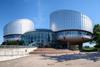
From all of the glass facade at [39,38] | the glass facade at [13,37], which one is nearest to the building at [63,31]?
the glass facade at [39,38]

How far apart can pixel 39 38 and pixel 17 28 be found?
21255mm

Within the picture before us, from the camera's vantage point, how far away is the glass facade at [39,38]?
A: 66.4 meters

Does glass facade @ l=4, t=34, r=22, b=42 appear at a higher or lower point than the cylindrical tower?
lower

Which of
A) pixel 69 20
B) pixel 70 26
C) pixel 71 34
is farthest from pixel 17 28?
pixel 71 34

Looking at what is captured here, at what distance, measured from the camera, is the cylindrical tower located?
8356 centimetres

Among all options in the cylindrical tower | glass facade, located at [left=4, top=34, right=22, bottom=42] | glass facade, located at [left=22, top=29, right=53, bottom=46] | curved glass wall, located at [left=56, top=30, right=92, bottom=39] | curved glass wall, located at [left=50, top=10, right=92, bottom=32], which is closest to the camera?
glass facade, located at [left=22, top=29, right=53, bottom=46]

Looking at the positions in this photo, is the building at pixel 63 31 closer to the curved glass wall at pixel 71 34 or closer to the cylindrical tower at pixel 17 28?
the curved glass wall at pixel 71 34

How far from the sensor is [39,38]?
67.1m

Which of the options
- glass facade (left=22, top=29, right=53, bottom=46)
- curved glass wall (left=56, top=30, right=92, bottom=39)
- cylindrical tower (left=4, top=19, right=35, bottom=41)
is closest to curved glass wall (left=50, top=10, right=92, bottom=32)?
curved glass wall (left=56, top=30, right=92, bottom=39)

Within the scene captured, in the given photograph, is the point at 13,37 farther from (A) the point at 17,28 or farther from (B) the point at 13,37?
(A) the point at 17,28

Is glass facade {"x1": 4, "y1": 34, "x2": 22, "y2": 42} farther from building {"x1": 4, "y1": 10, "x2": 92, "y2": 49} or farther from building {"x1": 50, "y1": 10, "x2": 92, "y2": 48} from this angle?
building {"x1": 50, "y1": 10, "x2": 92, "y2": 48}

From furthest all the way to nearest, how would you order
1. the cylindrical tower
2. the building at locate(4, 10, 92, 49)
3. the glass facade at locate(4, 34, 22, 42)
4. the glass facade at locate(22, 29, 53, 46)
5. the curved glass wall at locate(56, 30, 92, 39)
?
1. the cylindrical tower
2. the glass facade at locate(4, 34, 22, 42)
3. the curved glass wall at locate(56, 30, 92, 39)
4. the building at locate(4, 10, 92, 49)
5. the glass facade at locate(22, 29, 53, 46)

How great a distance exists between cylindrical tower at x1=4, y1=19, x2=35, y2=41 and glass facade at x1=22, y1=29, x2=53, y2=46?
47.2 ft

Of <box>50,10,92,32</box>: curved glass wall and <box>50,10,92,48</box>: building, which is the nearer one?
<box>50,10,92,48</box>: building
